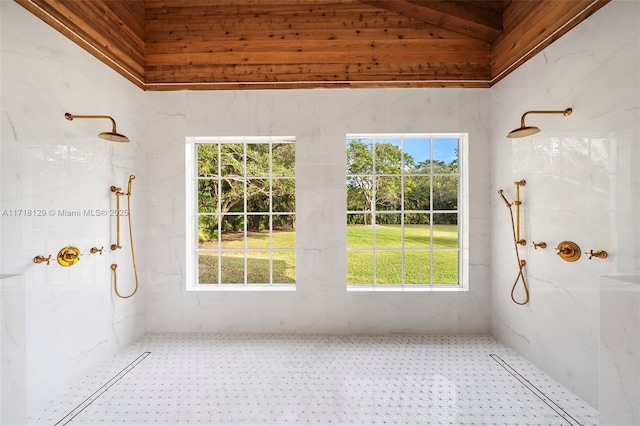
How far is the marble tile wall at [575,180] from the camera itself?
1.44 m

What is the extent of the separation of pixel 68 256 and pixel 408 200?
9.23 feet

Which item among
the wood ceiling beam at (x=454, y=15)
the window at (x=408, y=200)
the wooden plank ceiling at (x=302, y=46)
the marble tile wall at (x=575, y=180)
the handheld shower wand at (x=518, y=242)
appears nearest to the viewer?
the marble tile wall at (x=575, y=180)

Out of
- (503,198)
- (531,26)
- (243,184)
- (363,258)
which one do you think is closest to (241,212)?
(243,184)

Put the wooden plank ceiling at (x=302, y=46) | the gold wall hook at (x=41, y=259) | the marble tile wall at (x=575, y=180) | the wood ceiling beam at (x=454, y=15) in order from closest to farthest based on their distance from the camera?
the marble tile wall at (x=575, y=180), the gold wall hook at (x=41, y=259), the wood ceiling beam at (x=454, y=15), the wooden plank ceiling at (x=302, y=46)

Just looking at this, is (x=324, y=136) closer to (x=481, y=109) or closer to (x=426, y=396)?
(x=481, y=109)

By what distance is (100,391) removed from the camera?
174 centimetres

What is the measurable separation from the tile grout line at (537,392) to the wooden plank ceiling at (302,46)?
225cm

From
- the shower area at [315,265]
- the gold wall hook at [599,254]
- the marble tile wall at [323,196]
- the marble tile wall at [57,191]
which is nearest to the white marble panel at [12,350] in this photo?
the shower area at [315,265]

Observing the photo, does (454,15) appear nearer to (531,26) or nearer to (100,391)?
(531,26)

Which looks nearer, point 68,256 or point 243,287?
point 68,256

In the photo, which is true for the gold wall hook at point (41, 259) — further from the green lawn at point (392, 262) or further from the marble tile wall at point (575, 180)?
the marble tile wall at point (575, 180)

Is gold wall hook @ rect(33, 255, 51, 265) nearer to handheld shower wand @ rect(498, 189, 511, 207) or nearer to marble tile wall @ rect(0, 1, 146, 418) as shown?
marble tile wall @ rect(0, 1, 146, 418)

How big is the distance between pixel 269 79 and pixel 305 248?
5.01 ft

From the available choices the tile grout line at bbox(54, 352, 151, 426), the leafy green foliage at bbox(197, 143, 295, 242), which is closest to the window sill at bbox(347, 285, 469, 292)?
the leafy green foliage at bbox(197, 143, 295, 242)
